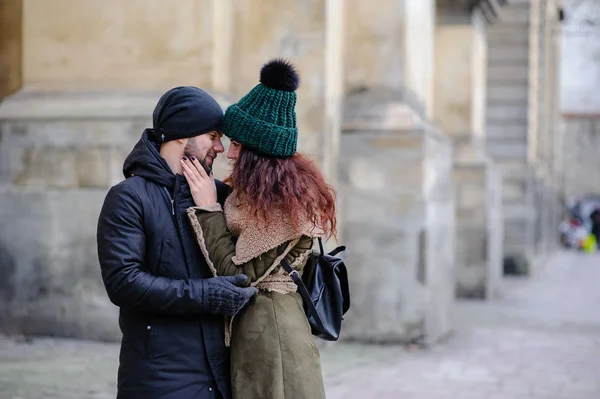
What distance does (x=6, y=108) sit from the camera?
271 inches

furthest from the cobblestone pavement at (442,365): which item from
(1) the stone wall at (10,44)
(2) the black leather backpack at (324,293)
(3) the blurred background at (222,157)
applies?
(2) the black leather backpack at (324,293)

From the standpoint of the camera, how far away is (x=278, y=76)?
268 centimetres

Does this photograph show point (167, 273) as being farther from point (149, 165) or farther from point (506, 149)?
point (506, 149)

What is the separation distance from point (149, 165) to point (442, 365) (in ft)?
15.8

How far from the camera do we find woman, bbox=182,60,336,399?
8.50 ft

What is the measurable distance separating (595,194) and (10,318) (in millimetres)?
42697

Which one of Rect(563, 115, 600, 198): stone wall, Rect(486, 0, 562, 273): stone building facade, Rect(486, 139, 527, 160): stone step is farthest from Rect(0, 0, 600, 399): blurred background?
Rect(563, 115, 600, 198): stone wall

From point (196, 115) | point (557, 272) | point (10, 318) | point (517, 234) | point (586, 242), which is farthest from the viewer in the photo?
point (586, 242)

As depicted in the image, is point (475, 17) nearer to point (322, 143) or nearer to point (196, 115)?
point (322, 143)

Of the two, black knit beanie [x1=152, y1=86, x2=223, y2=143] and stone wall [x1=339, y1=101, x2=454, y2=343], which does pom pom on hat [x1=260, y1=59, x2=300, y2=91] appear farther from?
stone wall [x1=339, y1=101, x2=454, y2=343]

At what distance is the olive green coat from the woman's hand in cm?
4

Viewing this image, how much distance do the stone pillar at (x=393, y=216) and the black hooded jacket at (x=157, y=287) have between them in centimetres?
522

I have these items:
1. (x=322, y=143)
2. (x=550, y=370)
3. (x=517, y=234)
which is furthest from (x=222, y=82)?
(x=517, y=234)

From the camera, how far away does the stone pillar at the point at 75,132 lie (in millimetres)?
6598
